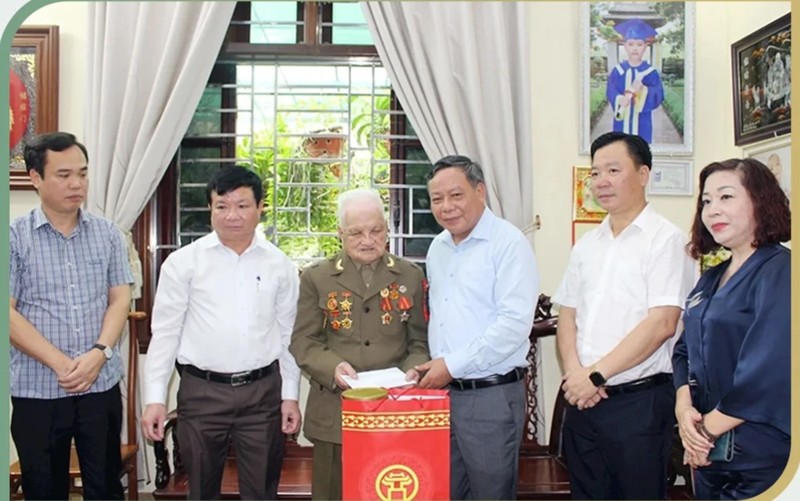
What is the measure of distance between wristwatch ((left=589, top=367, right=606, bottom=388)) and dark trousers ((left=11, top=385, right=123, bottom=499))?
1461 millimetres

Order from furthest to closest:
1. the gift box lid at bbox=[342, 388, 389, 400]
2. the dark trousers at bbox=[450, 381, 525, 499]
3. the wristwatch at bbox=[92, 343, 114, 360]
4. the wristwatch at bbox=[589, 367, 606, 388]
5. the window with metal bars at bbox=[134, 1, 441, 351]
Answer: the window with metal bars at bbox=[134, 1, 441, 351]
the wristwatch at bbox=[92, 343, 114, 360]
the dark trousers at bbox=[450, 381, 525, 499]
the wristwatch at bbox=[589, 367, 606, 388]
the gift box lid at bbox=[342, 388, 389, 400]

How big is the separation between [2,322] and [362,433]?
103cm

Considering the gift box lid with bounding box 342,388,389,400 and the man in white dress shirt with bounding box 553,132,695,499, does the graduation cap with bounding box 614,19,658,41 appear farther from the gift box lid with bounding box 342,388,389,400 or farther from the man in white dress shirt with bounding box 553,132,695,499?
the gift box lid with bounding box 342,388,389,400

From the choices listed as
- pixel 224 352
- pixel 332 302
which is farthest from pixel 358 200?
pixel 224 352

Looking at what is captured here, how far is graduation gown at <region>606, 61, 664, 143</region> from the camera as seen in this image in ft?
10.3

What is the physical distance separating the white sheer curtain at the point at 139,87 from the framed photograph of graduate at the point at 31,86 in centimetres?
18

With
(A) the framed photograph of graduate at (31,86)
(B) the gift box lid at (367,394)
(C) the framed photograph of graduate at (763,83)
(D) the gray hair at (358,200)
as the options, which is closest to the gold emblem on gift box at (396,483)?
(B) the gift box lid at (367,394)

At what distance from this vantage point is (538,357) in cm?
302

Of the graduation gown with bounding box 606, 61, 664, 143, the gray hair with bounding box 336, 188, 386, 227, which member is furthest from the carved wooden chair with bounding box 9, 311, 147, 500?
the graduation gown with bounding box 606, 61, 664, 143

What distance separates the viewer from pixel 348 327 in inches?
82.5

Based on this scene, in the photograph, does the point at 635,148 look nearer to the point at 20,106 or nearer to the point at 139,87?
the point at 139,87

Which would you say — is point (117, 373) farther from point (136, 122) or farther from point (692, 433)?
point (692, 433)

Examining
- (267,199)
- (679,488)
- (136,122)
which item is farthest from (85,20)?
(679,488)

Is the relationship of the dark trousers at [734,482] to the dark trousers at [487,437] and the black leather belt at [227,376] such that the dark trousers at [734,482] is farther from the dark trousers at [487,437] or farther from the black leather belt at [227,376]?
the black leather belt at [227,376]
